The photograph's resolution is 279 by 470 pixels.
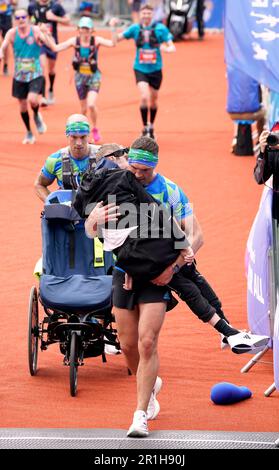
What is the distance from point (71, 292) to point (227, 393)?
1410mm

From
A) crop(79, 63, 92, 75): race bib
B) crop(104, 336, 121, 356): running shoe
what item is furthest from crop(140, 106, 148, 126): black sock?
crop(104, 336, 121, 356): running shoe

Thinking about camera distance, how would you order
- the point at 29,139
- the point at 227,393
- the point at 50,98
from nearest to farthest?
the point at 227,393 < the point at 29,139 < the point at 50,98

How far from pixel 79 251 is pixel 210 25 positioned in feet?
99.9

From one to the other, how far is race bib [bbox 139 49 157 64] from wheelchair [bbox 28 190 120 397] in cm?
1066

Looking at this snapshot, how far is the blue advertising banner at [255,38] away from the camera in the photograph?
11.0 m

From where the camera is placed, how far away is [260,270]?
32.7 feet

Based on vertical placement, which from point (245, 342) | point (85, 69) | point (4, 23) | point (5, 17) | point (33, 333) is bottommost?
point (4, 23)

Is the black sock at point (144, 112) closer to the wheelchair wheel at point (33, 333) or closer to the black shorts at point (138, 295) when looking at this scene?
the wheelchair wheel at point (33, 333)

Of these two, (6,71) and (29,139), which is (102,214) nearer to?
(29,139)

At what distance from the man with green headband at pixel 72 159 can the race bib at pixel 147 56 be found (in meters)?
9.89

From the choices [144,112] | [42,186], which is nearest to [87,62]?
[144,112]

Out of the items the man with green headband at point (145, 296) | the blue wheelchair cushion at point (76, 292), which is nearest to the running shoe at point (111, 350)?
the blue wheelchair cushion at point (76, 292)

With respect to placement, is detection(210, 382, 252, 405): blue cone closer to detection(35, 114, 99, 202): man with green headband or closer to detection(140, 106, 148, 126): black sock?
detection(35, 114, 99, 202): man with green headband

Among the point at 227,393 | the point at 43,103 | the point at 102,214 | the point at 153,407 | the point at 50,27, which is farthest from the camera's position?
the point at 50,27
